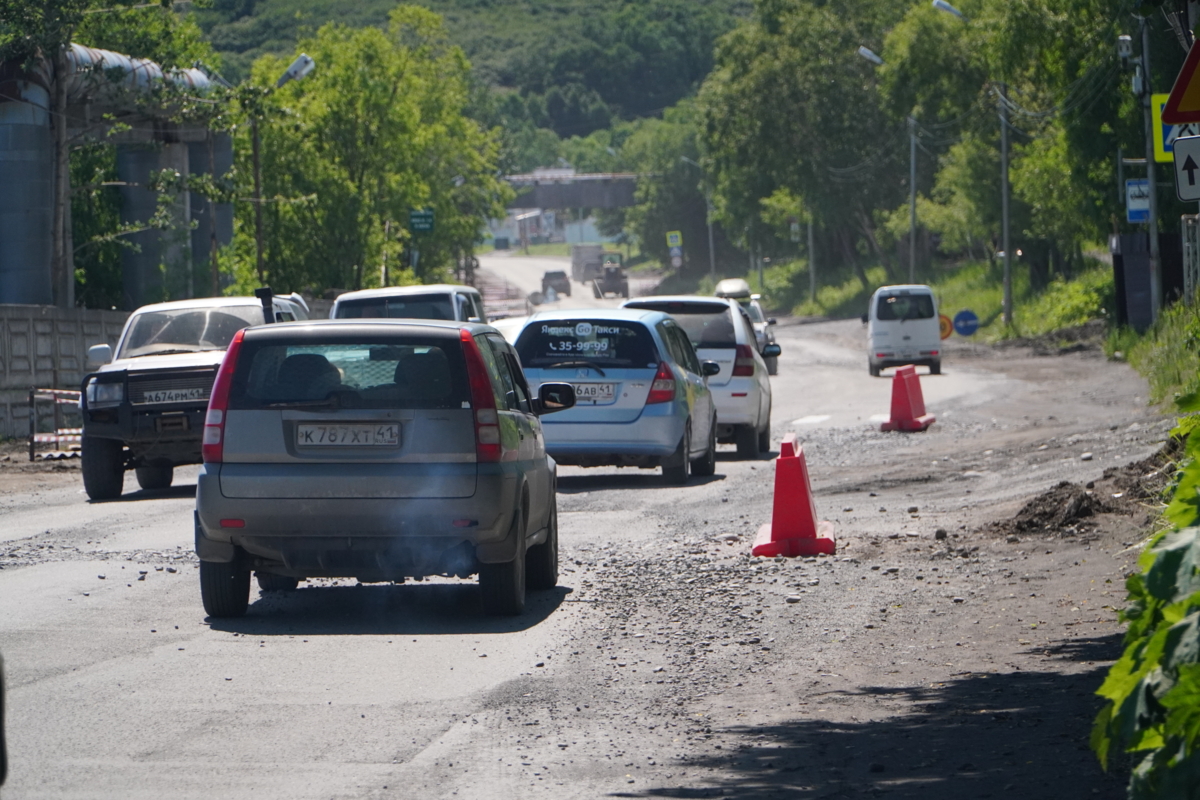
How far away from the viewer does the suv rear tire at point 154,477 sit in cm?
1670

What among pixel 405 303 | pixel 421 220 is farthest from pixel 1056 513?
pixel 421 220

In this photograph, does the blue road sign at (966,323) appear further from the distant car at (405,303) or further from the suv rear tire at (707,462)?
the suv rear tire at (707,462)

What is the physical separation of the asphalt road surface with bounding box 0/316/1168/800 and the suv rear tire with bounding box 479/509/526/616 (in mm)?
90

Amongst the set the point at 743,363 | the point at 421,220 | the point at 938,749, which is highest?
the point at 421,220

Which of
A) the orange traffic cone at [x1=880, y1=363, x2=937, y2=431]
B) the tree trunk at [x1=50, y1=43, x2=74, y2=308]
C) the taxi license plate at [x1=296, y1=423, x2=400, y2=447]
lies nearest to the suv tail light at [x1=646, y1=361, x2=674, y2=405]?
the taxi license plate at [x1=296, y1=423, x2=400, y2=447]

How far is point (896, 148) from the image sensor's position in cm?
7781

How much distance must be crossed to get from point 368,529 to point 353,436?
1.59 feet

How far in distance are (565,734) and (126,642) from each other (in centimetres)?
283

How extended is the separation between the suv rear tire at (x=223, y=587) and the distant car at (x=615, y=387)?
6.90m

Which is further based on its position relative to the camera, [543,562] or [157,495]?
[157,495]

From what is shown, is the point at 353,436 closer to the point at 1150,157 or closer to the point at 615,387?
the point at 615,387

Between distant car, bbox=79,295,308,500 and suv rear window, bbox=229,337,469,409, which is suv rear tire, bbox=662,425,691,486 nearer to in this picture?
distant car, bbox=79,295,308,500

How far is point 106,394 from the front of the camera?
1552 centimetres

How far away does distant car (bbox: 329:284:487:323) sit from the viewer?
20625mm
